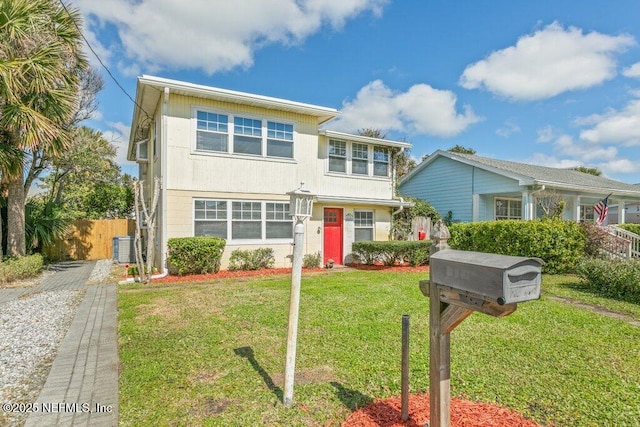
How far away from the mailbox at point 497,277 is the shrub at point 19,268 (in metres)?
11.7

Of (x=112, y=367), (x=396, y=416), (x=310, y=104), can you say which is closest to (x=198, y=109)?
(x=310, y=104)

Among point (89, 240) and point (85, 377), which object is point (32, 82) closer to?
point (85, 377)

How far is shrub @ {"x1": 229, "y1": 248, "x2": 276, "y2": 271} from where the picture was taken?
1141 cm

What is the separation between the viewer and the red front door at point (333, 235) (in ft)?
43.8

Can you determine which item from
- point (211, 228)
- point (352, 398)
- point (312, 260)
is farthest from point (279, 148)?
point (352, 398)

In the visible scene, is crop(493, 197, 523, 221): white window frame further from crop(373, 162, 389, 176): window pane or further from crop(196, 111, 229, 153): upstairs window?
crop(196, 111, 229, 153): upstairs window

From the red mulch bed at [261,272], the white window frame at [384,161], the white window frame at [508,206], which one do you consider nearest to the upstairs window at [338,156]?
the white window frame at [384,161]

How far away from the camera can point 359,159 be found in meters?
14.2

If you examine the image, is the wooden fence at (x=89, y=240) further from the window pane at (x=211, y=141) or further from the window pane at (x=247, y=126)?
the window pane at (x=247, y=126)

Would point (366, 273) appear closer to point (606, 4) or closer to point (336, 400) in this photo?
point (336, 400)

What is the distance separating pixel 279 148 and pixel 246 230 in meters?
3.19

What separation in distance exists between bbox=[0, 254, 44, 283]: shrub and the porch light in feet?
32.8

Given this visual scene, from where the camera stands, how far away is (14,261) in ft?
32.1

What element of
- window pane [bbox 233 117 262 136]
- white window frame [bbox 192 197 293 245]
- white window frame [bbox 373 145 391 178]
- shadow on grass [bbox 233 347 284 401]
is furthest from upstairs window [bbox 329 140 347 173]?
shadow on grass [bbox 233 347 284 401]
